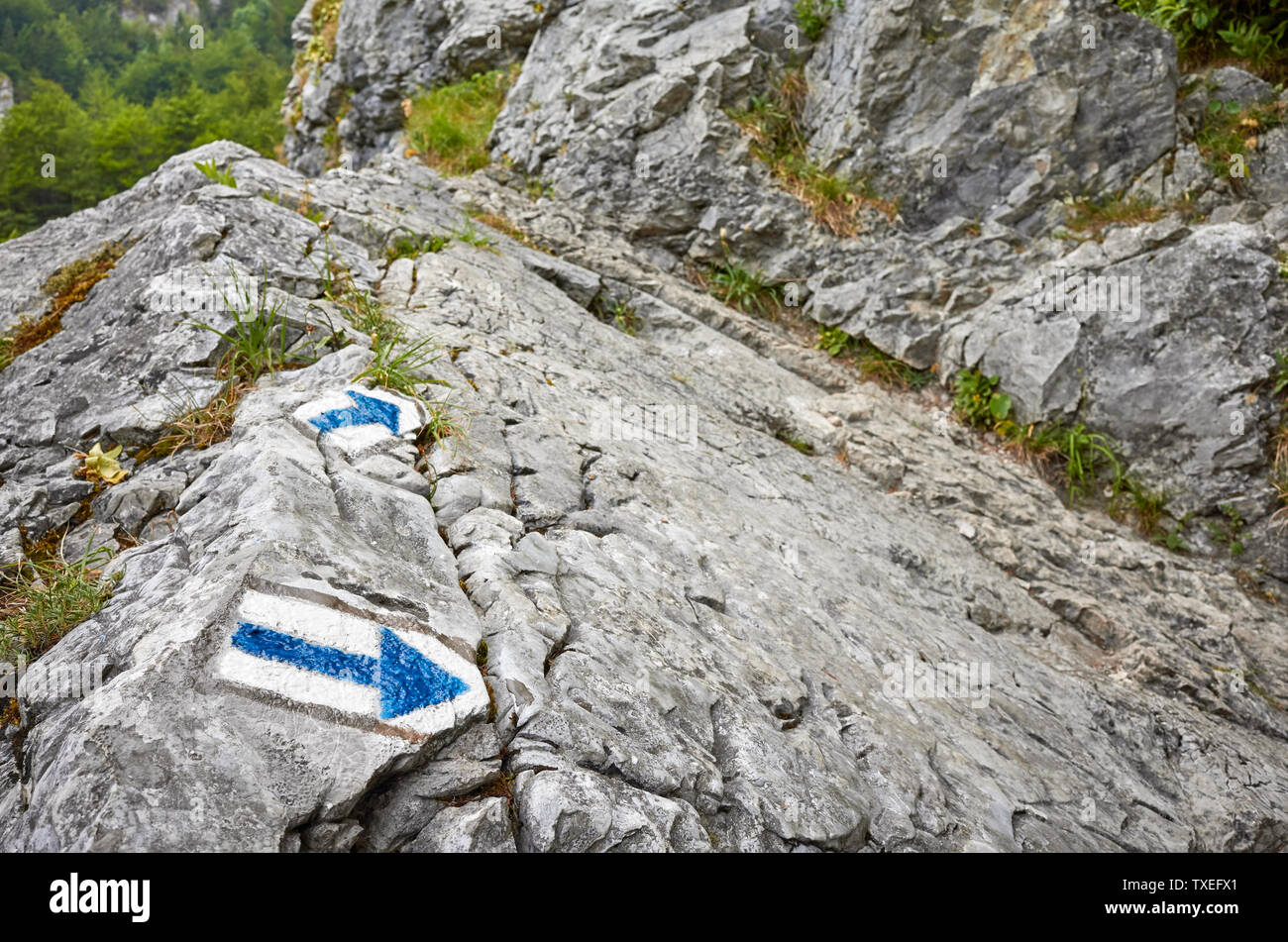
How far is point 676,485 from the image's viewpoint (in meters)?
4.62

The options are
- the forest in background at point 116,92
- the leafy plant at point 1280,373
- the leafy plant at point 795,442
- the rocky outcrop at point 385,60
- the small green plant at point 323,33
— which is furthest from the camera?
the forest in background at point 116,92

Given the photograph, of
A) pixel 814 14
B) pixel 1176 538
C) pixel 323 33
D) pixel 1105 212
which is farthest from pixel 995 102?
pixel 323 33

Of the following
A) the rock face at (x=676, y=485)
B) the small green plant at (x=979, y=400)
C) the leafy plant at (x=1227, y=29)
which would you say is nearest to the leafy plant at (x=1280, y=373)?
the rock face at (x=676, y=485)

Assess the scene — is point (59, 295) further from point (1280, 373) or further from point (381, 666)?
point (1280, 373)

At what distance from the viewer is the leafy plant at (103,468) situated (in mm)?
3424

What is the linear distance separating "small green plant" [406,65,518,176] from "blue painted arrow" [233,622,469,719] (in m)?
8.44

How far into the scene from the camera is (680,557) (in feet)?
12.7

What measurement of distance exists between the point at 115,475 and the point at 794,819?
357 cm

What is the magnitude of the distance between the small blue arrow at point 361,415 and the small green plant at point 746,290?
5.60 metres

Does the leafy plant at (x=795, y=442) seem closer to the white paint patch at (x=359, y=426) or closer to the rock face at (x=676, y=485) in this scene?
the rock face at (x=676, y=485)

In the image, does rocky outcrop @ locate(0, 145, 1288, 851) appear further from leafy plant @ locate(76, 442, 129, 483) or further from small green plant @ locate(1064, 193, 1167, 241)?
small green plant @ locate(1064, 193, 1167, 241)

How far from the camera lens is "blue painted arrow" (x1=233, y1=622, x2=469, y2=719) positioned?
217cm

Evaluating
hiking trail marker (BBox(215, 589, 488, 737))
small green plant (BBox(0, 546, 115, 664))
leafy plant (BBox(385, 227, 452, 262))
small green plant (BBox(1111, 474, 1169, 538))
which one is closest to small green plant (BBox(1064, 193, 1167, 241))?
small green plant (BBox(1111, 474, 1169, 538))
